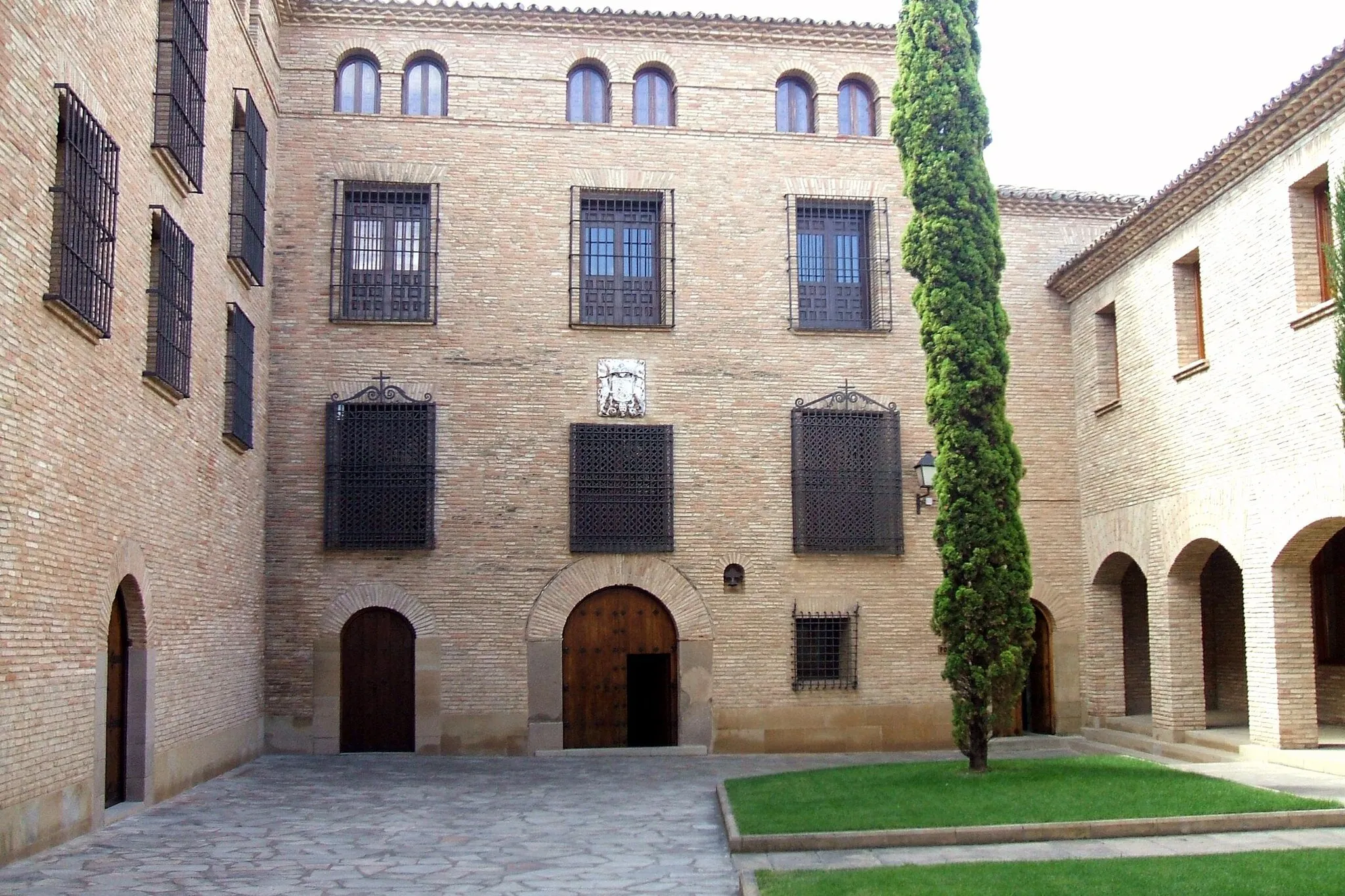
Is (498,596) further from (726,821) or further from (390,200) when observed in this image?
(726,821)

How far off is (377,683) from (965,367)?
325 inches

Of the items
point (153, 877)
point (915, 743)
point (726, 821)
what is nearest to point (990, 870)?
point (726, 821)

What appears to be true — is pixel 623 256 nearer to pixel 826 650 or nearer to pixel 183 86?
pixel 826 650

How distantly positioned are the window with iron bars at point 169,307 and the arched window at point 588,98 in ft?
22.0

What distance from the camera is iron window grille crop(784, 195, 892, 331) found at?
17875 millimetres

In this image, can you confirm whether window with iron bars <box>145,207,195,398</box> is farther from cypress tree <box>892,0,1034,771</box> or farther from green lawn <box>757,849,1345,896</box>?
green lawn <box>757,849,1345,896</box>

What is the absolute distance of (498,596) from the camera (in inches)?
656

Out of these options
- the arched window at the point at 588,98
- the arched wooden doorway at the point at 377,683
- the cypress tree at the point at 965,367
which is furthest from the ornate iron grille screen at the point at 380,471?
the cypress tree at the point at 965,367

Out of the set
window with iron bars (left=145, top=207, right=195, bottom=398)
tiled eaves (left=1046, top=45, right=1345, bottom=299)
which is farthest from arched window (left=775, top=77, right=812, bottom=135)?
window with iron bars (left=145, top=207, right=195, bottom=398)

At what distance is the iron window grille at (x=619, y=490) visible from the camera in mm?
16984

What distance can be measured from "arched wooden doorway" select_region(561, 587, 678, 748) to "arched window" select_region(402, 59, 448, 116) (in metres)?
6.64

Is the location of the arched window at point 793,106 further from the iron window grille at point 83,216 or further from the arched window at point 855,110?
the iron window grille at point 83,216

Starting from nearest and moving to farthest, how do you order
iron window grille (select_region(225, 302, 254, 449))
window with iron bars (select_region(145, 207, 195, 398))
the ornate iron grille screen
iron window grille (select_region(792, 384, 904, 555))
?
1. window with iron bars (select_region(145, 207, 195, 398))
2. iron window grille (select_region(225, 302, 254, 449))
3. the ornate iron grille screen
4. iron window grille (select_region(792, 384, 904, 555))

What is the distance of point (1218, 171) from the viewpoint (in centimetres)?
1389
